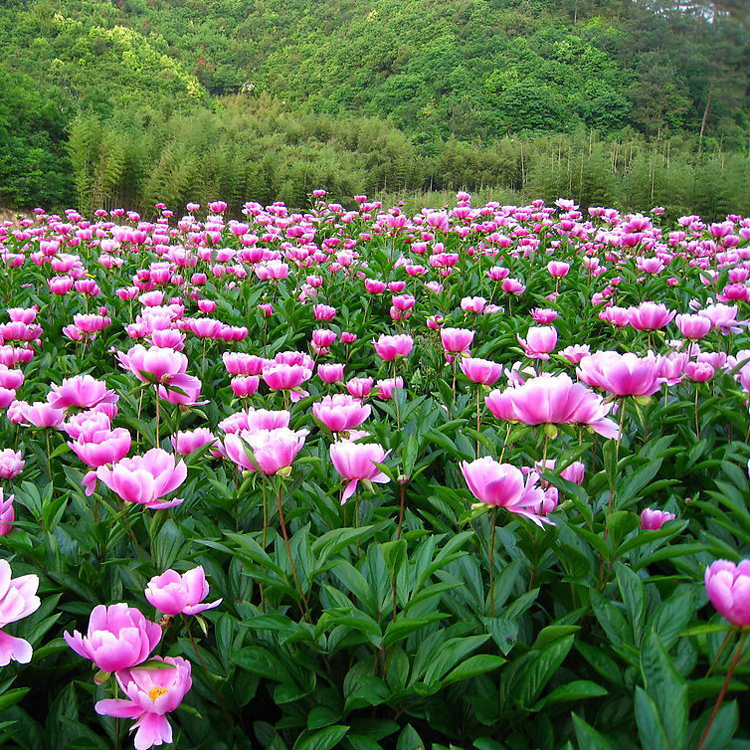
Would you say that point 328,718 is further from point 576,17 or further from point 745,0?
point 576,17

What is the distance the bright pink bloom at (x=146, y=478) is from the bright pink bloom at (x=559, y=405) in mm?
633

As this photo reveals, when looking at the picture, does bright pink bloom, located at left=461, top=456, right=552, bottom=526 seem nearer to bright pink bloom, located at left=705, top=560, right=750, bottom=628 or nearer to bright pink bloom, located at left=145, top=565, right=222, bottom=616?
bright pink bloom, located at left=705, top=560, right=750, bottom=628

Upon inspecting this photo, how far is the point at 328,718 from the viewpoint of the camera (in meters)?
0.92

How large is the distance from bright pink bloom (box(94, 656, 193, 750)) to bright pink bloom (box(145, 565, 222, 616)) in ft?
0.32

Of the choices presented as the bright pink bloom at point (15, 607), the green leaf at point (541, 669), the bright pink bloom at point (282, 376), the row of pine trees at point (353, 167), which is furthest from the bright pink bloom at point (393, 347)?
the row of pine trees at point (353, 167)

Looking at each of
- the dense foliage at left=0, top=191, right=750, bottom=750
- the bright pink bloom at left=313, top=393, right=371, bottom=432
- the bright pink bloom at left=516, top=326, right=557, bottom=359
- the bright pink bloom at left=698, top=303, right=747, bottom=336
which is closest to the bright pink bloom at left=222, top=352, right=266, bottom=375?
the dense foliage at left=0, top=191, right=750, bottom=750

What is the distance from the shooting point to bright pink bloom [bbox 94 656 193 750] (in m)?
0.75

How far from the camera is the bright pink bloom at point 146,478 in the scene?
1.01 metres

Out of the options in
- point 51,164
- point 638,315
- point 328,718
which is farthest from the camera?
point 51,164

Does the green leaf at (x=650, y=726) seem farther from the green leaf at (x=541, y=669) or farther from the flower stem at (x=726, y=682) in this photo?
the green leaf at (x=541, y=669)

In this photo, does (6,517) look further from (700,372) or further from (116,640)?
(700,372)

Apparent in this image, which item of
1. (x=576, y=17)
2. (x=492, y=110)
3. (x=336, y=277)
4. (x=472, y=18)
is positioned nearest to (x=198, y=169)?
(x=336, y=277)

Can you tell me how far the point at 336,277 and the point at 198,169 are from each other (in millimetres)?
10135

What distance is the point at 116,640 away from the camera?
759 mm
